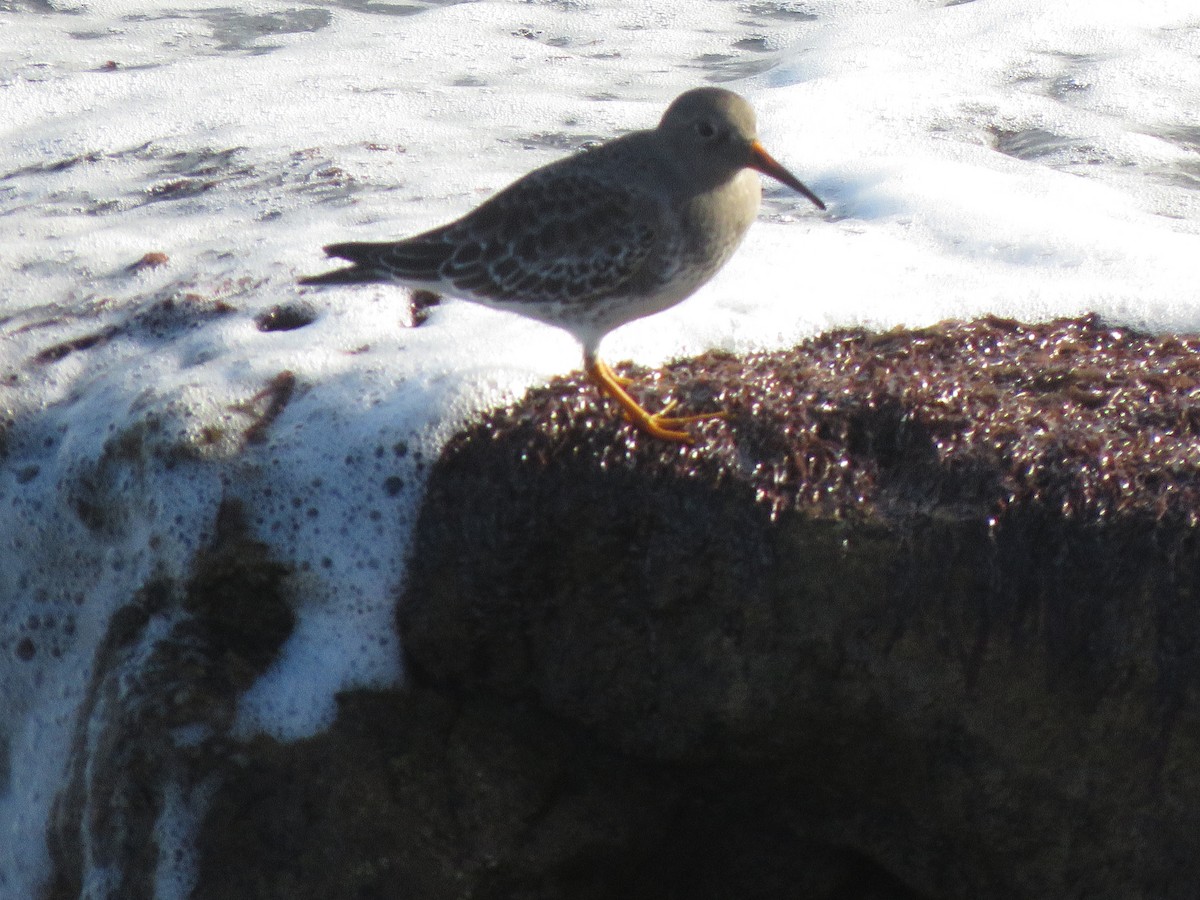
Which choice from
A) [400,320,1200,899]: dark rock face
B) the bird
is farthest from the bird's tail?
[400,320,1200,899]: dark rock face

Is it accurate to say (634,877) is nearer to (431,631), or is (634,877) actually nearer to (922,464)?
(431,631)

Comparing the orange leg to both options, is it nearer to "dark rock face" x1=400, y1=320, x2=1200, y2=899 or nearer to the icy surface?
"dark rock face" x1=400, y1=320, x2=1200, y2=899

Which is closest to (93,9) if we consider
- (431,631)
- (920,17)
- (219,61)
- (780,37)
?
(219,61)

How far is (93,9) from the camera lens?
29.2 ft

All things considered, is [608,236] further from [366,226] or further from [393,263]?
[366,226]

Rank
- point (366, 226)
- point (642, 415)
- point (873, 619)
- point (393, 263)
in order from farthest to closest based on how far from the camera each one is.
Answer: point (366, 226) → point (393, 263) → point (642, 415) → point (873, 619)

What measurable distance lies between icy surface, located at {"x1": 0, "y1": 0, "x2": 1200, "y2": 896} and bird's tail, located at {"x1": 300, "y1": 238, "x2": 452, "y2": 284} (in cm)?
28

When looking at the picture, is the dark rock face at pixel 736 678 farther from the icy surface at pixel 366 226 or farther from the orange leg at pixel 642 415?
the icy surface at pixel 366 226

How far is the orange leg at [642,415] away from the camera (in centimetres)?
349

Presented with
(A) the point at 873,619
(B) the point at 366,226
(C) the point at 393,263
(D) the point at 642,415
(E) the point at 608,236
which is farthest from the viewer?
(B) the point at 366,226

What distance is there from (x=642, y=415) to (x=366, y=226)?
2.28 meters

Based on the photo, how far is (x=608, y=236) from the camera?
12.2 ft

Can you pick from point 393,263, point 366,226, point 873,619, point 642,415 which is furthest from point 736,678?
point 366,226

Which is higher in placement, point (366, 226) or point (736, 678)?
point (366, 226)
